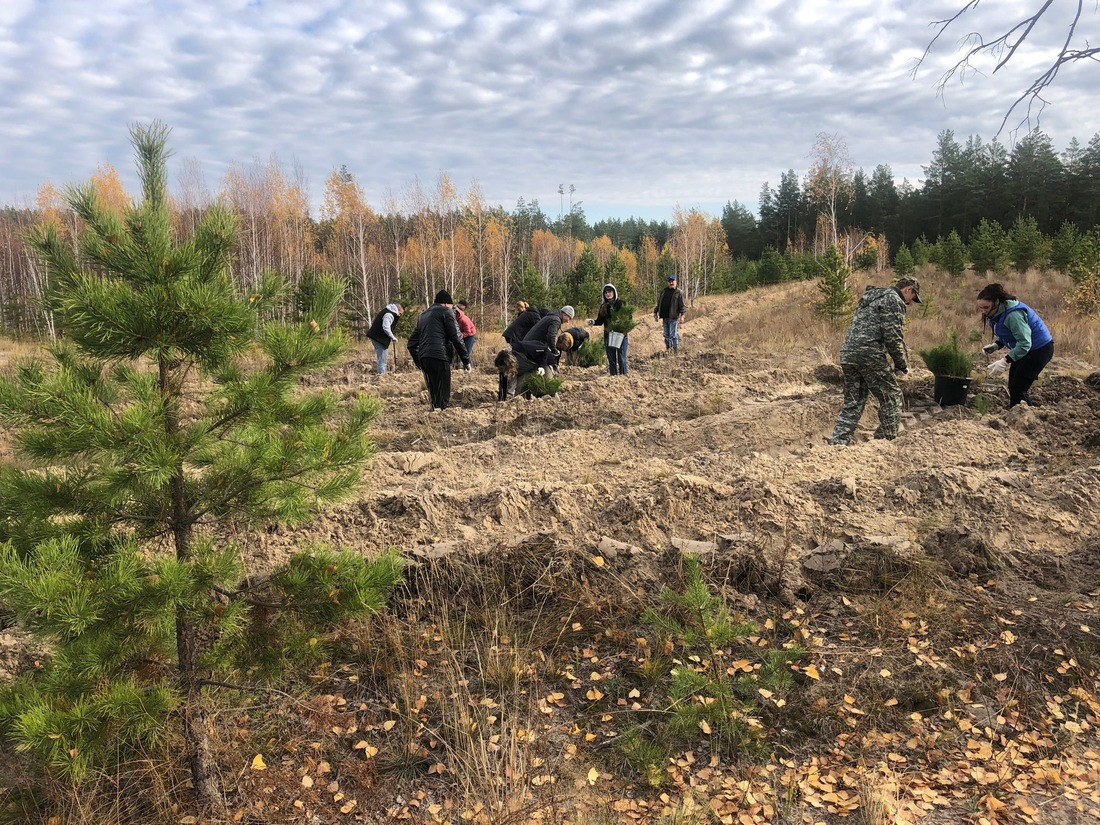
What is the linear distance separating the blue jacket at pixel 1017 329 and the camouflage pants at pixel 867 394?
1.19 metres

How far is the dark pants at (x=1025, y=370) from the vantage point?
6.52 meters

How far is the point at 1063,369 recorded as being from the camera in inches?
352

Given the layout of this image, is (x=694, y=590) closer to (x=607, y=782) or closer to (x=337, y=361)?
(x=607, y=782)

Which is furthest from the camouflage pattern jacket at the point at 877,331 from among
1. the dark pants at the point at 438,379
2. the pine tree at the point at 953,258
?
the pine tree at the point at 953,258

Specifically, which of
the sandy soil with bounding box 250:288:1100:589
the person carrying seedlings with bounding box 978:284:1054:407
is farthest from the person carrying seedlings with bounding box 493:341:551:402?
the person carrying seedlings with bounding box 978:284:1054:407

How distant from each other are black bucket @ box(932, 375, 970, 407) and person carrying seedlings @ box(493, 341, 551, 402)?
487 cm

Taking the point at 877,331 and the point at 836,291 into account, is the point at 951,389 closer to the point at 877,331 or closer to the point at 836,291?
the point at 877,331

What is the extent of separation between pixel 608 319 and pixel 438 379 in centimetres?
342

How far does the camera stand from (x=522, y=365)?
9266 millimetres

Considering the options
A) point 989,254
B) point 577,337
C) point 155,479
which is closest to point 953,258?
point 989,254

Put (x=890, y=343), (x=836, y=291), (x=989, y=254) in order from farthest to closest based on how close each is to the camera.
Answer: (x=989, y=254)
(x=836, y=291)
(x=890, y=343)

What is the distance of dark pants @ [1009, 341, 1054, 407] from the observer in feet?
21.4

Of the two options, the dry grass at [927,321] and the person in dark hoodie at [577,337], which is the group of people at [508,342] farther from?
the dry grass at [927,321]

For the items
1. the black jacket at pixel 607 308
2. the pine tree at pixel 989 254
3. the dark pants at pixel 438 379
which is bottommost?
the dark pants at pixel 438 379
